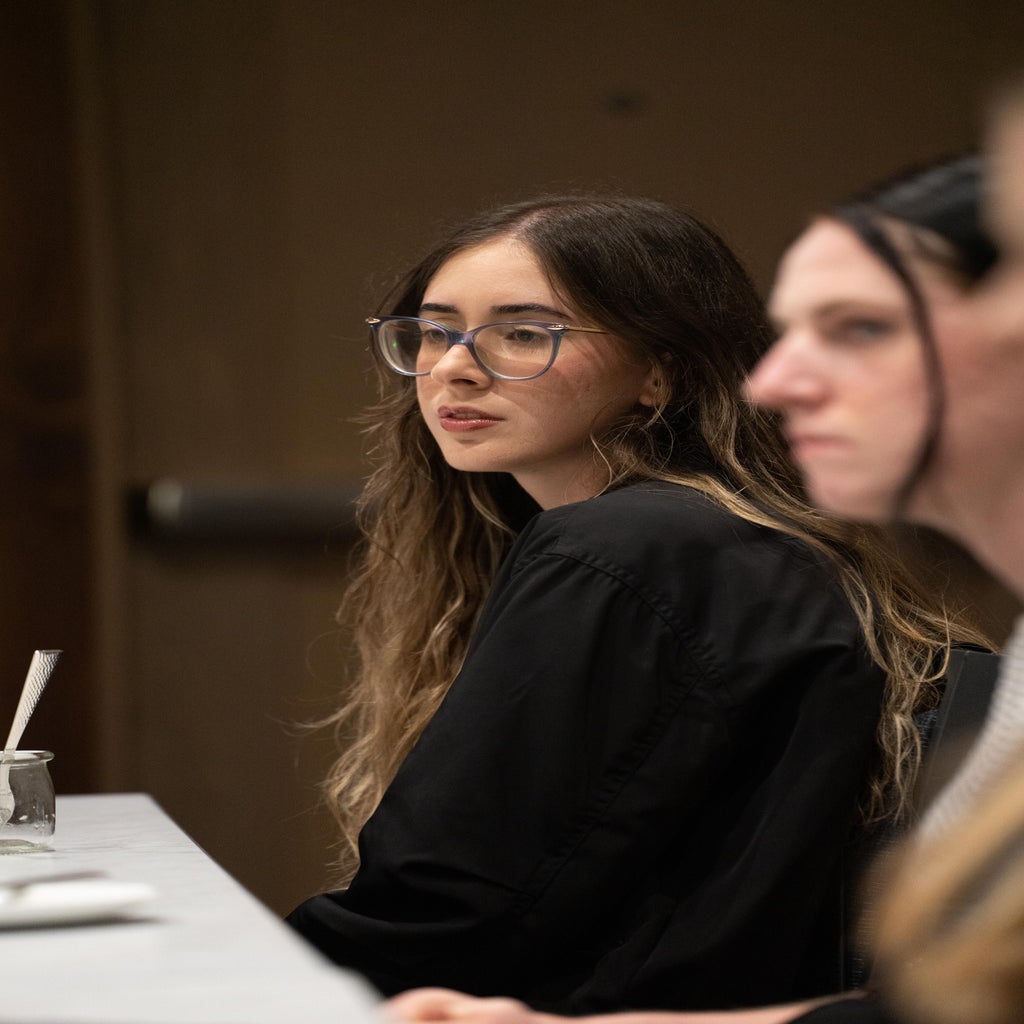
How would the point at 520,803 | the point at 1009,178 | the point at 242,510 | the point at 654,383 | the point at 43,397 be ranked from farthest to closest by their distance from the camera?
the point at 242,510 → the point at 43,397 → the point at 654,383 → the point at 520,803 → the point at 1009,178

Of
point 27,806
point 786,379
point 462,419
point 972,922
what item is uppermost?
point 786,379

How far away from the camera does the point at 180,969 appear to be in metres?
0.92

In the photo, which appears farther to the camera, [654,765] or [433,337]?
[433,337]

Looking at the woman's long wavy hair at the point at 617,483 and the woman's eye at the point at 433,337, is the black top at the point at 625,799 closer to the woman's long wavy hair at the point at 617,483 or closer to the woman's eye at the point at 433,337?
the woman's long wavy hair at the point at 617,483

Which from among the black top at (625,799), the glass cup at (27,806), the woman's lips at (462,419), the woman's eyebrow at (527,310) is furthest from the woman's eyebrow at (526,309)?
the glass cup at (27,806)

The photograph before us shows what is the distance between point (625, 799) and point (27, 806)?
0.56 meters

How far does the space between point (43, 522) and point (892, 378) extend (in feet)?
9.11

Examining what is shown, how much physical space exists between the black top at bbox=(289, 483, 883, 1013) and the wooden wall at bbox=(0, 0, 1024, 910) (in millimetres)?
1815

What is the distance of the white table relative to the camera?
825 mm

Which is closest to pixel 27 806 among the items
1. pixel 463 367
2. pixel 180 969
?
pixel 180 969

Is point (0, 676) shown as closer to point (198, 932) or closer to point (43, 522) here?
point (43, 522)

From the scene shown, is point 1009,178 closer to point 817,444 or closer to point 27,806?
point 817,444

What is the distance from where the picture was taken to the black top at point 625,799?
1.34 m

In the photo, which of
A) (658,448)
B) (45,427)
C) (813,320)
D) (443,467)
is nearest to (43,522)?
(45,427)
